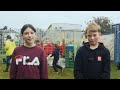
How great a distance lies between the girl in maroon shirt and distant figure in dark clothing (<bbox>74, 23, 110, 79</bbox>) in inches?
12.3

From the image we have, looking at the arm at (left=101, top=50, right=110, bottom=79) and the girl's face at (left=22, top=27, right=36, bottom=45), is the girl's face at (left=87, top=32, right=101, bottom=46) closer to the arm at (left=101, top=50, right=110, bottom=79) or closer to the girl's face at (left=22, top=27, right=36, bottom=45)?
the arm at (left=101, top=50, right=110, bottom=79)

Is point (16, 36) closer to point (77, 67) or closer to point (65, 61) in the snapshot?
point (65, 61)

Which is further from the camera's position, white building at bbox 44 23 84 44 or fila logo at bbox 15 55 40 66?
white building at bbox 44 23 84 44

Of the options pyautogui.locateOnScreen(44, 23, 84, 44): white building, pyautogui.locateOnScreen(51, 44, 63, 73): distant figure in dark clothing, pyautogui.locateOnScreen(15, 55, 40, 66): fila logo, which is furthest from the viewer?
pyautogui.locateOnScreen(44, 23, 84, 44): white building

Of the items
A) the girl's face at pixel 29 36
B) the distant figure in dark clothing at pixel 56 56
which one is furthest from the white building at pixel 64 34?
the girl's face at pixel 29 36

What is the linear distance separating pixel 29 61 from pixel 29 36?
22 centimetres

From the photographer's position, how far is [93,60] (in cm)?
234

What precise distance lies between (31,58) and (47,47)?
7208mm

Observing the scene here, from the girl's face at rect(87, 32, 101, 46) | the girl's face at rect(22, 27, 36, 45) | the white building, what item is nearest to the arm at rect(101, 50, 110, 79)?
the girl's face at rect(87, 32, 101, 46)

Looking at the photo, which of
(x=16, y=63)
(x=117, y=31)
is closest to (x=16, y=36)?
(x=117, y=31)

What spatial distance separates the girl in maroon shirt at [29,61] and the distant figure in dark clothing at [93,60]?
0.31m

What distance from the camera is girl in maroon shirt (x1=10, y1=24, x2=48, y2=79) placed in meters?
2.32

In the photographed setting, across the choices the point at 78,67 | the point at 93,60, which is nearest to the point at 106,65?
the point at 93,60

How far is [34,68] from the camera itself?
2334 mm
